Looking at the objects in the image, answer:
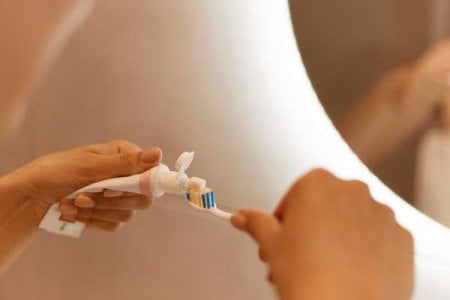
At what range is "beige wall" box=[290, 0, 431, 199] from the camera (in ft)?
2.49

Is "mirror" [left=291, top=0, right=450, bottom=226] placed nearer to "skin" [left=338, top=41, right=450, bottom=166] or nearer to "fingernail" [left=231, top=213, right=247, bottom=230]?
"skin" [left=338, top=41, right=450, bottom=166]

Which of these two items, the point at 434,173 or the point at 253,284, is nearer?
the point at 434,173

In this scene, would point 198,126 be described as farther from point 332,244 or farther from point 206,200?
point 332,244

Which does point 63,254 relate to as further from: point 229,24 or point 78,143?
point 229,24

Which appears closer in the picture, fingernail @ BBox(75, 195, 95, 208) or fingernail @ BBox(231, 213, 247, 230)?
fingernail @ BBox(231, 213, 247, 230)

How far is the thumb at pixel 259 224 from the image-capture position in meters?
0.52

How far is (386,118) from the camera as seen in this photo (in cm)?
81

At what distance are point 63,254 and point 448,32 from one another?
25.1 inches

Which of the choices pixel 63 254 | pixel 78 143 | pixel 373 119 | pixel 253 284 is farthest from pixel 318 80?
pixel 63 254

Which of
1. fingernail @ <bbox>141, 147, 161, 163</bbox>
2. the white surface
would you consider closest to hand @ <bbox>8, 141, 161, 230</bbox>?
fingernail @ <bbox>141, 147, 161, 163</bbox>

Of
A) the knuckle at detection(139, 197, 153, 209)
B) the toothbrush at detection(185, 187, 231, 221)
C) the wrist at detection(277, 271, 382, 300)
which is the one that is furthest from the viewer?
the knuckle at detection(139, 197, 153, 209)

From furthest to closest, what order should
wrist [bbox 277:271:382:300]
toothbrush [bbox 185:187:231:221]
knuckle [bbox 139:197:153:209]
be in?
knuckle [bbox 139:197:153:209] → toothbrush [bbox 185:187:231:221] → wrist [bbox 277:271:382:300]

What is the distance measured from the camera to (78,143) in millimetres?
1030

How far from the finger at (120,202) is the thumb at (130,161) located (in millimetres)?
34
